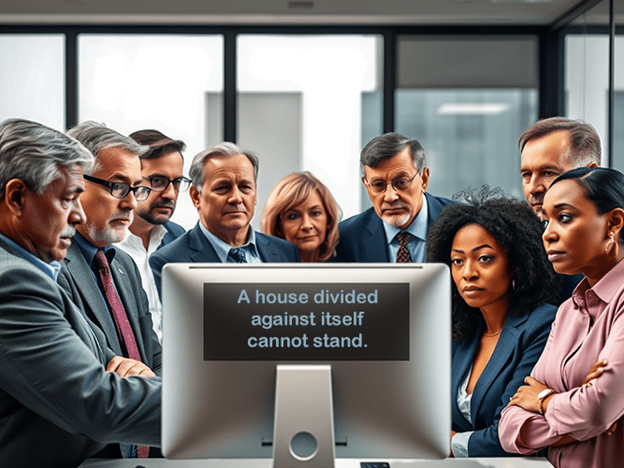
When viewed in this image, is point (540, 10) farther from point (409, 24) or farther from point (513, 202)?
point (513, 202)

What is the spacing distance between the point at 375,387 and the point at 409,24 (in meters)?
4.35

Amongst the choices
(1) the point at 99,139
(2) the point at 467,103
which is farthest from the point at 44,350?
(2) the point at 467,103

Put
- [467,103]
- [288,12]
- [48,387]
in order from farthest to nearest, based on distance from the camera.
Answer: [467,103]
[288,12]
[48,387]

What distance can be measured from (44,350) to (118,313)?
0.82m

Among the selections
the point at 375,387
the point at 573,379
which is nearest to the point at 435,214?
the point at 573,379

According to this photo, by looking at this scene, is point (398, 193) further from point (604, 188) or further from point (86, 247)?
point (86, 247)

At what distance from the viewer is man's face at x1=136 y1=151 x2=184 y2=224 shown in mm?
3236

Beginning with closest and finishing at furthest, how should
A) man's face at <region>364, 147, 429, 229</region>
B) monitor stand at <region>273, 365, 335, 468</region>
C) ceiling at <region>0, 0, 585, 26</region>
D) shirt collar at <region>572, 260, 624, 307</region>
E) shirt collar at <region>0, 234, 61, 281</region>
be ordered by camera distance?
monitor stand at <region>273, 365, 335, 468</region>
shirt collar at <region>0, 234, 61, 281</region>
shirt collar at <region>572, 260, 624, 307</region>
man's face at <region>364, 147, 429, 229</region>
ceiling at <region>0, 0, 585, 26</region>

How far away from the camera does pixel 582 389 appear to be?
68.4 inches

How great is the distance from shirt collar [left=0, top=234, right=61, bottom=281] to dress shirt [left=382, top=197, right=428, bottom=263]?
1846 mm

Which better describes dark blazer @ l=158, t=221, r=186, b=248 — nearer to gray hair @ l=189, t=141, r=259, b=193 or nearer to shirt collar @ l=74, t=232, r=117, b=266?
gray hair @ l=189, t=141, r=259, b=193

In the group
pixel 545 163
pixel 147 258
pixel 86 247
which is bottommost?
pixel 147 258

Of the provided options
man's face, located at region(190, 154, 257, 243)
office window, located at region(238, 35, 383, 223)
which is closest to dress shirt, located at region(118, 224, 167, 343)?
man's face, located at region(190, 154, 257, 243)

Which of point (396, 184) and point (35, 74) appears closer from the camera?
point (396, 184)
